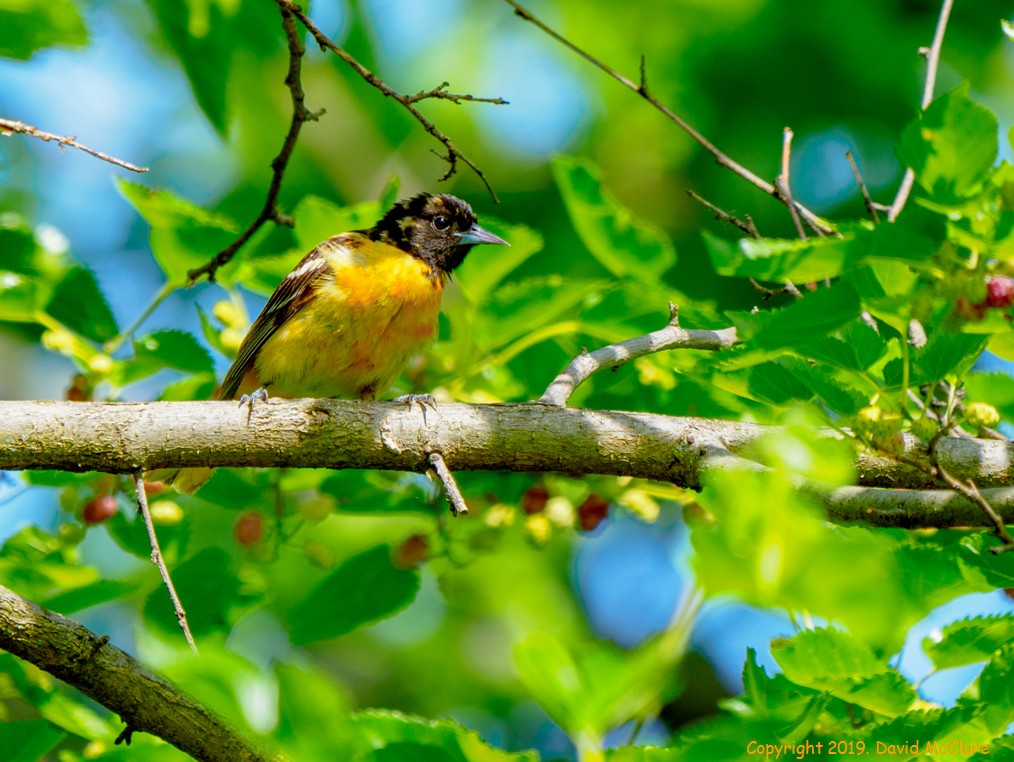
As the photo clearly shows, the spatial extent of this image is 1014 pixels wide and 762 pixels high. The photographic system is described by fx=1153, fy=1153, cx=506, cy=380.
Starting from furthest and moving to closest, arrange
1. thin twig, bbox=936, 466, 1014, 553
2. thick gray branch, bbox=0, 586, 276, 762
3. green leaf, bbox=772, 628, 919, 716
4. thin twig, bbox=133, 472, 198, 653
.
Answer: thin twig, bbox=133, 472, 198, 653
thick gray branch, bbox=0, 586, 276, 762
thin twig, bbox=936, 466, 1014, 553
green leaf, bbox=772, 628, 919, 716

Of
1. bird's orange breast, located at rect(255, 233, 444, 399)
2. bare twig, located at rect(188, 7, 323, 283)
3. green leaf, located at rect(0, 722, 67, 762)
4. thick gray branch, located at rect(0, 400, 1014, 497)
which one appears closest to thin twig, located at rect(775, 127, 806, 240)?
thick gray branch, located at rect(0, 400, 1014, 497)

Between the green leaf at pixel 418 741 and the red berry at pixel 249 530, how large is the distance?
1.71m

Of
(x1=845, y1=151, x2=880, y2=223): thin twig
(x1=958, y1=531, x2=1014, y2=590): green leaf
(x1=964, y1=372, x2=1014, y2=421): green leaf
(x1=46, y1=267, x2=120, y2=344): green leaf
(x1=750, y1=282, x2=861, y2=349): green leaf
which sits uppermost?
(x1=750, y1=282, x2=861, y2=349): green leaf

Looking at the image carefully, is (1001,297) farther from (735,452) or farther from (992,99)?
(992,99)

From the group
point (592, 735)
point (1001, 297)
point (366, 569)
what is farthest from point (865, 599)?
point (366, 569)

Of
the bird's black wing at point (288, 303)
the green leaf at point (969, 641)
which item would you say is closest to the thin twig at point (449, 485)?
the green leaf at point (969, 641)

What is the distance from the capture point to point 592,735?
183 cm

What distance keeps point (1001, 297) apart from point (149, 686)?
206 cm

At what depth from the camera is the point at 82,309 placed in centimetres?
379

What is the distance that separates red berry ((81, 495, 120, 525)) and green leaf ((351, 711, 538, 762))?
173cm

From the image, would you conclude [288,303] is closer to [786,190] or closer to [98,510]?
[98,510]

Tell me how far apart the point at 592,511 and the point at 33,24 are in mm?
2381

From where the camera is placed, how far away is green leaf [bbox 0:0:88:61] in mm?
3488

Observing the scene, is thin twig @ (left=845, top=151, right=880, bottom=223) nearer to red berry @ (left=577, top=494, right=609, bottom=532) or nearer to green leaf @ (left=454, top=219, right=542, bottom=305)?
green leaf @ (left=454, top=219, right=542, bottom=305)
